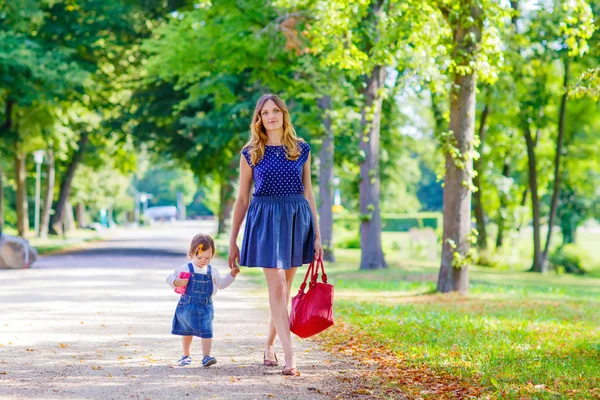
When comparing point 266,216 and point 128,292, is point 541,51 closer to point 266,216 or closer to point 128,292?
point 128,292

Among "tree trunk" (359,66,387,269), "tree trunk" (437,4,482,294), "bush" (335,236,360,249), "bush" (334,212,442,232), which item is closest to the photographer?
"tree trunk" (437,4,482,294)

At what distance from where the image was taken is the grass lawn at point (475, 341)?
6.48m

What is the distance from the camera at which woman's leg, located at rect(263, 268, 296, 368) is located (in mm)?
6672

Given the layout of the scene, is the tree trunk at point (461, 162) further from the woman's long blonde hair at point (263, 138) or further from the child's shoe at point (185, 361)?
the child's shoe at point (185, 361)

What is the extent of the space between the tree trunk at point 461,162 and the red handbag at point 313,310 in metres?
7.56

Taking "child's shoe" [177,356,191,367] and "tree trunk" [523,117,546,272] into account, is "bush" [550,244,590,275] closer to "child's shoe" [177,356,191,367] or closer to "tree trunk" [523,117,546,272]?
"tree trunk" [523,117,546,272]

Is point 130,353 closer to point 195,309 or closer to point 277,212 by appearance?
point 195,309

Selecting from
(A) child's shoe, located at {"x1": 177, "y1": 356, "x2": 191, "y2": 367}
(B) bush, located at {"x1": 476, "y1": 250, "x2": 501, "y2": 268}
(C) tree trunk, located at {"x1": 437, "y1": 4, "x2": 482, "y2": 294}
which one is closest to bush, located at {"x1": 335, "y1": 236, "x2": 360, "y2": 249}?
(B) bush, located at {"x1": 476, "y1": 250, "x2": 501, "y2": 268}

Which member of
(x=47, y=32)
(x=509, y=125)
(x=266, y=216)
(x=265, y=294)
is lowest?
(x=265, y=294)

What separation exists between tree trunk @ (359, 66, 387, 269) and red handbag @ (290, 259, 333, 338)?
1463 centimetres

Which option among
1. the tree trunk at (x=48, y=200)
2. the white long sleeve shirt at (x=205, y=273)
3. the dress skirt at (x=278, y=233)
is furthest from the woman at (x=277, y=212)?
the tree trunk at (x=48, y=200)

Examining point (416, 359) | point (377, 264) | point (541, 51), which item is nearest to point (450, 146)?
point (416, 359)

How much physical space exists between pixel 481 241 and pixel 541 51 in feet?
27.1

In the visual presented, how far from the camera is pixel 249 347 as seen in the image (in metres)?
8.32
